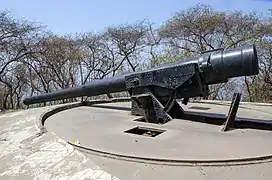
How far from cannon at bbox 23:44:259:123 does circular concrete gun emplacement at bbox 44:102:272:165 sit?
0.26 meters

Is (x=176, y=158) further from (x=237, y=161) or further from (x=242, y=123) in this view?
(x=242, y=123)

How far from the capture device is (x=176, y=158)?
102 inches

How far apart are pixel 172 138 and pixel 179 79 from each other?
114 centimetres

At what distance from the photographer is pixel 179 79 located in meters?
4.23

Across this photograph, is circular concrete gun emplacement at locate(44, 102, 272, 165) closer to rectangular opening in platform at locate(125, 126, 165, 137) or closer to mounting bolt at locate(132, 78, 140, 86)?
rectangular opening in platform at locate(125, 126, 165, 137)

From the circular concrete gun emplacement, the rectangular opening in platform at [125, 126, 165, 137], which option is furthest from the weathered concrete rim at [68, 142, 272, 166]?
the rectangular opening in platform at [125, 126, 165, 137]

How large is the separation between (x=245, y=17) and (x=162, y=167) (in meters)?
8.80

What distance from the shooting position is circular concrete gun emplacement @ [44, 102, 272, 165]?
2.65 m

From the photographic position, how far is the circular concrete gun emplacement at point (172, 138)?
8.70ft

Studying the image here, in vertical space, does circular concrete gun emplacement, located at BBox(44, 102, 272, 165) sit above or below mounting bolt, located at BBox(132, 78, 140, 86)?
below

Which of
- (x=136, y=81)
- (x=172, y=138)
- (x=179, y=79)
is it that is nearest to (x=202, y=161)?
(x=172, y=138)

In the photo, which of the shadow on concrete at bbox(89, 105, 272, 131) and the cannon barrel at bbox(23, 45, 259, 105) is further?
the shadow on concrete at bbox(89, 105, 272, 131)

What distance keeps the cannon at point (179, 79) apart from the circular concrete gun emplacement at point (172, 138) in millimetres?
262

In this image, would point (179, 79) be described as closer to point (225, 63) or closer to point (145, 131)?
point (225, 63)
